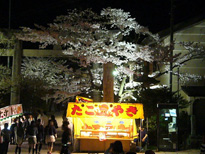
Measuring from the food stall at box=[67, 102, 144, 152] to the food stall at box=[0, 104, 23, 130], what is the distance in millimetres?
4321

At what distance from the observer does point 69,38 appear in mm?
15812

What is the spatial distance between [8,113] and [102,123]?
5.90 m

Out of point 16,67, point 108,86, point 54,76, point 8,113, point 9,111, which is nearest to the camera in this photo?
point 108,86

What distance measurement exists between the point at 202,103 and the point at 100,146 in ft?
36.5

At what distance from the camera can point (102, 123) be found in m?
15.1

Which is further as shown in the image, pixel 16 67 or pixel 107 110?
pixel 16 67

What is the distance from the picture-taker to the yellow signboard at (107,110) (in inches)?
556

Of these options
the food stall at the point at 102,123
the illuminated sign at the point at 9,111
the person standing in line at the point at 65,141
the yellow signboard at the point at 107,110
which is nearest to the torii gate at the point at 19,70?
the food stall at the point at 102,123

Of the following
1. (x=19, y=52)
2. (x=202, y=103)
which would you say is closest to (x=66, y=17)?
(x=19, y=52)

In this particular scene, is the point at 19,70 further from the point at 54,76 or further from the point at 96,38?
the point at 54,76

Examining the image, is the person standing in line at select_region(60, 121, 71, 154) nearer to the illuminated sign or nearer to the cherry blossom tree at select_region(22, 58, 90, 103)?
the cherry blossom tree at select_region(22, 58, 90, 103)

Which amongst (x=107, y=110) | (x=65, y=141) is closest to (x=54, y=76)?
(x=107, y=110)

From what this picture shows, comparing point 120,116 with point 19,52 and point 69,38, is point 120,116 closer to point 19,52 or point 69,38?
point 69,38

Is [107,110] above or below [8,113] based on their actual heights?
above
